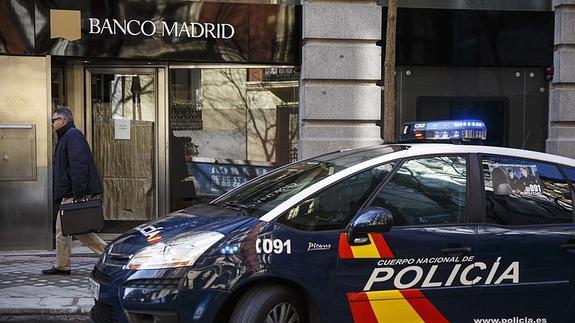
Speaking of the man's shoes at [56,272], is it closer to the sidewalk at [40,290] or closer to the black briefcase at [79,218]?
the sidewalk at [40,290]

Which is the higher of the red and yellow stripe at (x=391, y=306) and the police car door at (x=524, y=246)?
the police car door at (x=524, y=246)

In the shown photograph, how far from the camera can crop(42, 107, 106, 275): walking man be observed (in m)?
6.94

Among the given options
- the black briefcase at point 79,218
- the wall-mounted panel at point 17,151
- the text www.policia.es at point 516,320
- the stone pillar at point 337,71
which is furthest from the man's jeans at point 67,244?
the text www.policia.es at point 516,320

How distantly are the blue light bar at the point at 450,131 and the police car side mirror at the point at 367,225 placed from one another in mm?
1103

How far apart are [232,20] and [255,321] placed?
6.22 m

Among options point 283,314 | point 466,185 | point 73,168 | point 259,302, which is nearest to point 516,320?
point 466,185

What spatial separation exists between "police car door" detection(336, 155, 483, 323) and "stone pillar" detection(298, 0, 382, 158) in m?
4.99

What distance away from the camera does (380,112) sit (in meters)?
9.66

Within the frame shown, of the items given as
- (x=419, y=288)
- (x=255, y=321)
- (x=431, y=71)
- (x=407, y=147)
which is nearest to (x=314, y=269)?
(x=255, y=321)

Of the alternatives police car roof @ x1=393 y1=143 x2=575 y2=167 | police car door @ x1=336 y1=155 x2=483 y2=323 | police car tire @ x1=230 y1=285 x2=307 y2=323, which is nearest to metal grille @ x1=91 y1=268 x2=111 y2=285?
police car tire @ x1=230 y1=285 x2=307 y2=323

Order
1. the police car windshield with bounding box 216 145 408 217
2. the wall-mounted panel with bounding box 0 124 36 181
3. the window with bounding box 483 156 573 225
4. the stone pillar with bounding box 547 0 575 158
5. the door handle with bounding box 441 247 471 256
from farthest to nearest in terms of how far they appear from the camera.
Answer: the stone pillar with bounding box 547 0 575 158, the wall-mounted panel with bounding box 0 124 36 181, the window with bounding box 483 156 573 225, the police car windshield with bounding box 216 145 408 217, the door handle with bounding box 441 247 471 256

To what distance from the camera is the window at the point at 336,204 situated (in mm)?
4148

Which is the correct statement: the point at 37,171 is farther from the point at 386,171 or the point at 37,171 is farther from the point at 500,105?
the point at 500,105

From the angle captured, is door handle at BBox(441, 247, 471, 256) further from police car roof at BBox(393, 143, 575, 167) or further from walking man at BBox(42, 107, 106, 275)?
walking man at BBox(42, 107, 106, 275)
